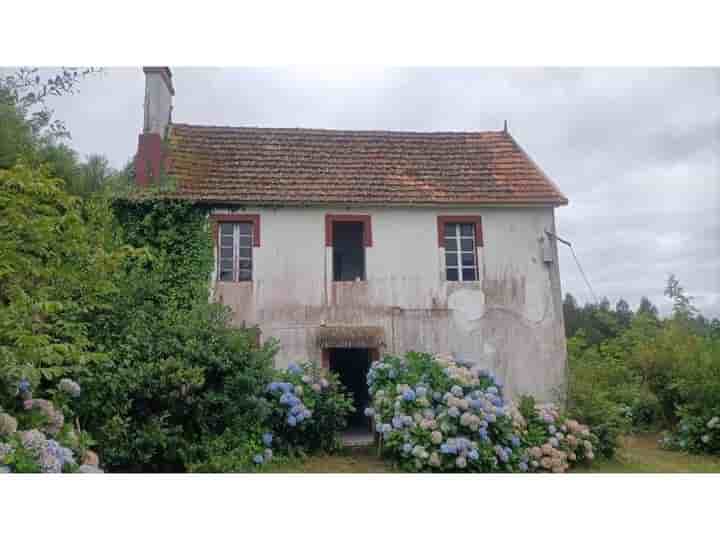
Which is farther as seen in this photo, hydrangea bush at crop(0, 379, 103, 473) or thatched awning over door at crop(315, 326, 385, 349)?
thatched awning over door at crop(315, 326, 385, 349)

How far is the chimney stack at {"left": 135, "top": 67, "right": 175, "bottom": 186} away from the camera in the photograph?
1027 cm

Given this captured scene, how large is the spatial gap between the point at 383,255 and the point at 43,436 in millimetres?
6522

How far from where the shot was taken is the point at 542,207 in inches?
417

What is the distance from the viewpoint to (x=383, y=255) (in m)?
10.1

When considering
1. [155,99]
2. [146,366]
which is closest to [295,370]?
[146,366]

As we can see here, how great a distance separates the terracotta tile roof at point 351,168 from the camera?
10.2 m

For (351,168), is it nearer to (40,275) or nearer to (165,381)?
(165,381)

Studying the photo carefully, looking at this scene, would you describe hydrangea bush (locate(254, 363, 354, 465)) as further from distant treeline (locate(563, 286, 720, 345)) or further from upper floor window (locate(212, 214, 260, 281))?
distant treeline (locate(563, 286, 720, 345))

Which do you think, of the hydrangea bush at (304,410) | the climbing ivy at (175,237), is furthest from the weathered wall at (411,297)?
the hydrangea bush at (304,410)

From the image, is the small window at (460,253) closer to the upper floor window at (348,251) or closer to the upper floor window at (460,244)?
the upper floor window at (460,244)

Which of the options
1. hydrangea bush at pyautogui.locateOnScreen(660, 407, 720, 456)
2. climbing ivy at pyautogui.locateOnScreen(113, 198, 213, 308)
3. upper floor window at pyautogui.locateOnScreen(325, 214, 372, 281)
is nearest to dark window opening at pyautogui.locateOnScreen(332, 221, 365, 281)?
upper floor window at pyautogui.locateOnScreen(325, 214, 372, 281)

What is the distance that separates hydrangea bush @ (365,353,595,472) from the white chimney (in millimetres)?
6537
